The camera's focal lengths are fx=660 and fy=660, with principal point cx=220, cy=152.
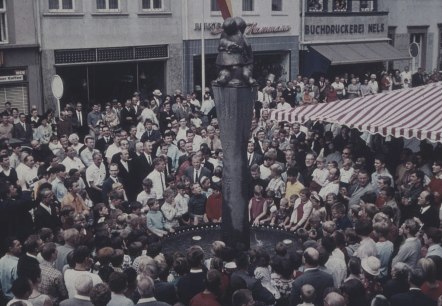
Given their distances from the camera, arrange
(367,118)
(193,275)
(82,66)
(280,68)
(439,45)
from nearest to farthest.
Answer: (193,275), (367,118), (82,66), (280,68), (439,45)

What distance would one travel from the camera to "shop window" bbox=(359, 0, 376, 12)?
3353 cm

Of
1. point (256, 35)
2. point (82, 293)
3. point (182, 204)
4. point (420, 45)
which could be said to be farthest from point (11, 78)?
→ point (420, 45)

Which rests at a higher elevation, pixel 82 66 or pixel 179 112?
pixel 82 66

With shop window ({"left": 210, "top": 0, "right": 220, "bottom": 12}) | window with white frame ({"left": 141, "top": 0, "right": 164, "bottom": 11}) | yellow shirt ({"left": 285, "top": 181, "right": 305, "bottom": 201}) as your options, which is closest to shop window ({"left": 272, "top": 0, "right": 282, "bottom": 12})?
shop window ({"left": 210, "top": 0, "right": 220, "bottom": 12})

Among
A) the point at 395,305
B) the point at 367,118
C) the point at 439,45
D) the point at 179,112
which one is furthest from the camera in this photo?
the point at 439,45

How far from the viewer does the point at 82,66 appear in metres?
23.8

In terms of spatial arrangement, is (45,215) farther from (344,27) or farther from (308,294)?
(344,27)

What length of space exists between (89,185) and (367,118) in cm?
621

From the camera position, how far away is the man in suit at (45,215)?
34.2 feet

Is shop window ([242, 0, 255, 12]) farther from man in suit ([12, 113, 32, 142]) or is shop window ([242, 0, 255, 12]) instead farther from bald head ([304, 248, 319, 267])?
bald head ([304, 248, 319, 267])

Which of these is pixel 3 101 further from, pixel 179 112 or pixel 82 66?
pixel 179 112

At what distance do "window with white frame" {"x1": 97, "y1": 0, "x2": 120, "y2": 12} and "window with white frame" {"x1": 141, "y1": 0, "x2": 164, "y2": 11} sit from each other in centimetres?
113

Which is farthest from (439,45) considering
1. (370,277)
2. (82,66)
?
(370,277)

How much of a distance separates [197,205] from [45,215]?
2.80 meters
